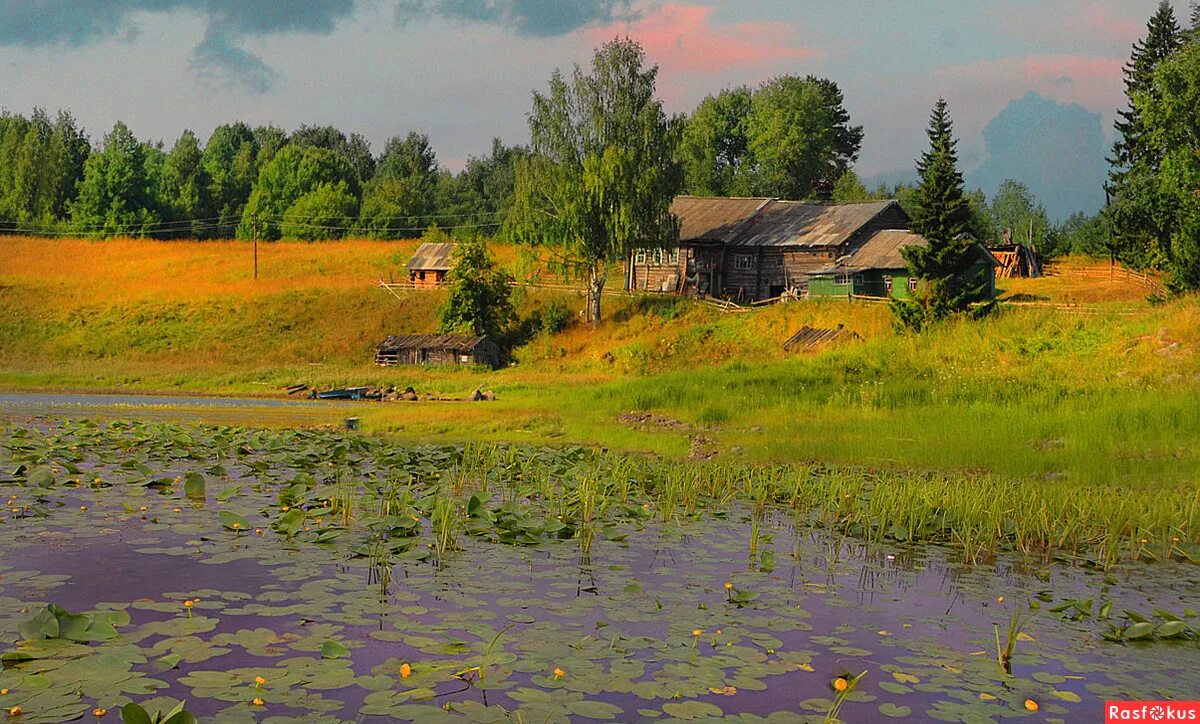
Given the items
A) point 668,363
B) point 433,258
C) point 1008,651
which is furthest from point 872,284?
point 1008,651

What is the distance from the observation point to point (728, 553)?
12609 mm

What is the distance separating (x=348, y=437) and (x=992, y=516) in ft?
55.0

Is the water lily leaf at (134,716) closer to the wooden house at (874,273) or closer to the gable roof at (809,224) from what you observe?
the wooden house at (874,273)

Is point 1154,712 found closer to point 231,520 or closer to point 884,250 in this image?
point 231,520

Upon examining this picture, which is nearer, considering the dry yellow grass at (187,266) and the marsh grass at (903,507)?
the marsh grass at (903,507)

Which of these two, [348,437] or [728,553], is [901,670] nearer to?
[728,553]

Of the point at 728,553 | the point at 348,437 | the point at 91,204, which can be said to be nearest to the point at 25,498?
the point at 728,553

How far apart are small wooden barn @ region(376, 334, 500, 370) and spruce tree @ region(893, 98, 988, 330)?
2461cm

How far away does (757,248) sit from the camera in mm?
69812

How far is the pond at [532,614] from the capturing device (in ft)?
24.3

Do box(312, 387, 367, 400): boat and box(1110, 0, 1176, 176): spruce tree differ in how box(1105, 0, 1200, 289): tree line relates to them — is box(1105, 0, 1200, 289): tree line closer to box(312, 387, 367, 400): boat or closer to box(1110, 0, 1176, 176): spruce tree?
box(1110, 0, 1176, 176): spruce tree

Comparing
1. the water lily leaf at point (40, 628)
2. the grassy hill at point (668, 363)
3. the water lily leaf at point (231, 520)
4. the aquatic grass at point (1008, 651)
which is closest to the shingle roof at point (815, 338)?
the grassy hill at point (668, 363)

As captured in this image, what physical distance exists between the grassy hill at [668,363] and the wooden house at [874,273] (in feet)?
15.6

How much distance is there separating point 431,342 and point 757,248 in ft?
77.9
